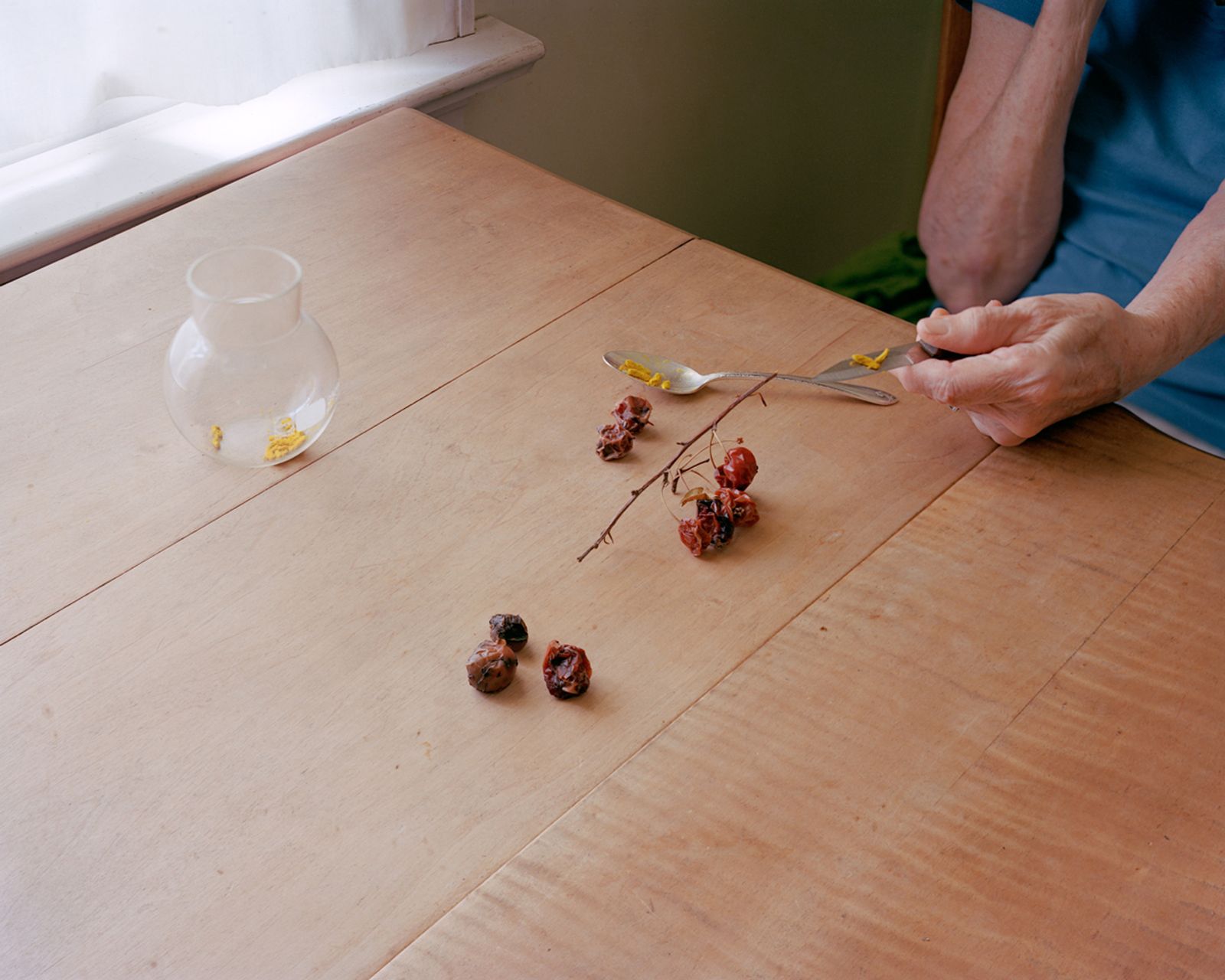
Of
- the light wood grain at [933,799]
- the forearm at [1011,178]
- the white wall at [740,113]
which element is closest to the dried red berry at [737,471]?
the light wood grain at [933,799]

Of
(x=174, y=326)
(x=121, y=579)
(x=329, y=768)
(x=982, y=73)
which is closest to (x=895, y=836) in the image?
(x=329, y=768)

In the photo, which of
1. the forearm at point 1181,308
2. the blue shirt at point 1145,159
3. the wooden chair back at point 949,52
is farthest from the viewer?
the wooden chair back at point 949,52

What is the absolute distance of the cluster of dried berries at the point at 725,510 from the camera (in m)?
0.73

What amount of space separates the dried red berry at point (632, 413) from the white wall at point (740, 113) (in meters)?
0.91

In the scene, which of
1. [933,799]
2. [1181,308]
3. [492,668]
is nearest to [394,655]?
[492,668]

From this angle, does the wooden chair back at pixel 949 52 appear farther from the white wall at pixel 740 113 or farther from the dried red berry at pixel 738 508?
the dried red berry at pixel 738 508

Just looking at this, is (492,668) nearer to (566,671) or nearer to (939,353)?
(566,671)

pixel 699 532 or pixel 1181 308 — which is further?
pixel 1181 308

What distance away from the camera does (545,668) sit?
2.15 ft

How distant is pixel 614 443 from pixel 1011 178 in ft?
2.27

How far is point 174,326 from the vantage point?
0.91 m

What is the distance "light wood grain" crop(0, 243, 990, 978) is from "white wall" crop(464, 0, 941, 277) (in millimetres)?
930

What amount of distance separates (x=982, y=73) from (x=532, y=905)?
1112 mm

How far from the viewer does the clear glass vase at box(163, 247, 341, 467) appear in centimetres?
70
